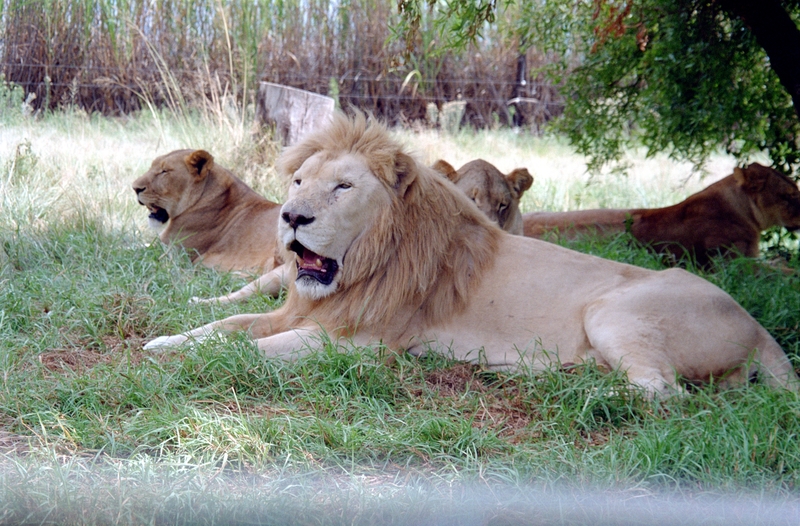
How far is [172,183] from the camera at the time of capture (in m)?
5.95

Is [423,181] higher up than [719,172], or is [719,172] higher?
[423,181]

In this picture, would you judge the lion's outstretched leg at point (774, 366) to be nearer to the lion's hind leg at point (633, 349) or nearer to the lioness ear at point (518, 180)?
the lion's hind leg at point (633, 349)

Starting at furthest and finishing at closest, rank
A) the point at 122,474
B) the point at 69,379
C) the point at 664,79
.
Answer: the point at 664,79 < the point at 69,379 < the point at 122,474

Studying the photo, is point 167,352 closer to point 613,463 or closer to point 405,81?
point 613,463

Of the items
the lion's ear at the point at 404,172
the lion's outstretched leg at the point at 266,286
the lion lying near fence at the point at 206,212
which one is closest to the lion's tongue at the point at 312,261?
the lion's ear at the point at 404,172

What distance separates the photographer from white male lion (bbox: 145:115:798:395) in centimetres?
358

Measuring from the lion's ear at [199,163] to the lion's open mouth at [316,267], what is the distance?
2462 millimetres

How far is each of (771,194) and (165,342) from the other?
4.47m

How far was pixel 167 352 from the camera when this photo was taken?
3.78 metres

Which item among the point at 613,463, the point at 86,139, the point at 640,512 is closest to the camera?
the point at 640,512

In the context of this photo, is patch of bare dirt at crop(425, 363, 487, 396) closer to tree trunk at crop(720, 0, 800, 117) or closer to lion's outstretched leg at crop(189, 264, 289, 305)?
lion's outstretched leg at crop(189, 264, 289, 305)

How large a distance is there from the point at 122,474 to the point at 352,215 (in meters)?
1.56

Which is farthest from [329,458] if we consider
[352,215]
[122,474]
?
[352,215]

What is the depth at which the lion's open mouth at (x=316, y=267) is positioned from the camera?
12.3 feet
